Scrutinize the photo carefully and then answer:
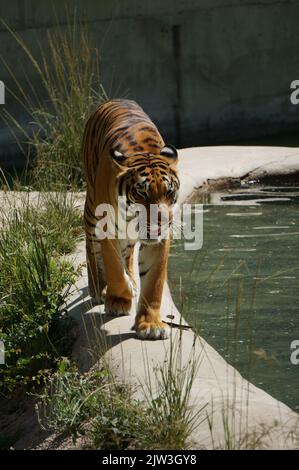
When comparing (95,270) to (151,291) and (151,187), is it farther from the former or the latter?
(151,187)

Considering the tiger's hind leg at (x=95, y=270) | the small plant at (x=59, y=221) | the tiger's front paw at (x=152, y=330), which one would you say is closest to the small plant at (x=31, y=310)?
the tiger's hind leg at (x=95, y=270)

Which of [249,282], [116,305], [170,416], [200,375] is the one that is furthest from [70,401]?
[249,282]

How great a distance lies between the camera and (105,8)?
1254cm

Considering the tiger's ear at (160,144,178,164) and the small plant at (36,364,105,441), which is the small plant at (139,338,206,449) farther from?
the tiger's ear at (160,144,178,164)

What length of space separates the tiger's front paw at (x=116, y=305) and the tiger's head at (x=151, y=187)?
50 cm

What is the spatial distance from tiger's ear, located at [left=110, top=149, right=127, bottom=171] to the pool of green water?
A: 2.45 feet

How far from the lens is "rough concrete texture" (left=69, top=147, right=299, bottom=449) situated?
438 cm

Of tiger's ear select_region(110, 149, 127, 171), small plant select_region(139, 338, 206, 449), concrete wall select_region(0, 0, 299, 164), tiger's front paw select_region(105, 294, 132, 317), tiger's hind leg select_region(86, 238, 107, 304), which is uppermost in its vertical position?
concrete wall select_region(0, 0, 299, 164)

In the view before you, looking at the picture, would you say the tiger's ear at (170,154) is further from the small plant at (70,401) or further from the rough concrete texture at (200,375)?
the small plant at (70,401)

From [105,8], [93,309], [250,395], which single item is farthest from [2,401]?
[105,8]

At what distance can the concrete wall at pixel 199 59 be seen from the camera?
12.6 m

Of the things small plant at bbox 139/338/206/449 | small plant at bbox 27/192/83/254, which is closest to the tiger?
small plant at bbox 27/192/83/254

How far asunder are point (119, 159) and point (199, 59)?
7.68 meters

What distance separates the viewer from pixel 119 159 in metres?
5.70
